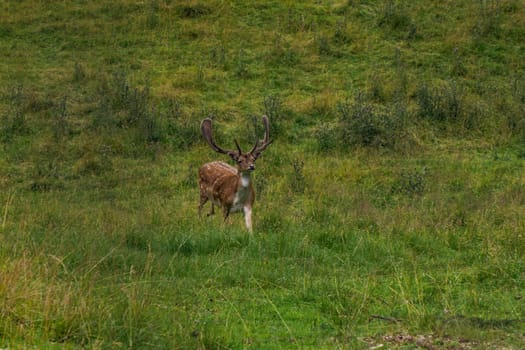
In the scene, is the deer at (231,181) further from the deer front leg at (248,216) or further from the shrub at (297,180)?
the shrub at (297,180)

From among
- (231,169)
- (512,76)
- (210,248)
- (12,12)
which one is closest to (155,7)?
(12,12)

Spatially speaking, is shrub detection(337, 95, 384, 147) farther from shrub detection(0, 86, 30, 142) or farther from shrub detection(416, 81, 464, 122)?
shrub detection(0, 86, 30, 142)

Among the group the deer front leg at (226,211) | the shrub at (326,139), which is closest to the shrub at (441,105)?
the shrub at (326,139)

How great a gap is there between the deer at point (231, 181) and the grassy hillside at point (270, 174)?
0.34 metres

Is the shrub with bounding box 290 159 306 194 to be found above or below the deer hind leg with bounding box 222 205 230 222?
below

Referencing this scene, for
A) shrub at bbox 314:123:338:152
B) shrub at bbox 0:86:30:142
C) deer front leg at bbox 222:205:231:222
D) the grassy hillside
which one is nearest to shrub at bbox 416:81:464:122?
the grassy hillside

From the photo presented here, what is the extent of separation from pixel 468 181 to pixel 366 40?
7.43 meters

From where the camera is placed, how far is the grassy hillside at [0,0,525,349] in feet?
24.8

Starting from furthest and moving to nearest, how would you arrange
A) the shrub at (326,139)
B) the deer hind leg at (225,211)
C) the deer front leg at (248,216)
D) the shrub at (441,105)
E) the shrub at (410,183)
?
the shrub at (441,105) → the shrub at (326,139) → the shrub at (410,183) → the deer hind leg at (225,211) → the deer front leg at (248,216)

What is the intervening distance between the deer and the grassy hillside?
13.6 inches

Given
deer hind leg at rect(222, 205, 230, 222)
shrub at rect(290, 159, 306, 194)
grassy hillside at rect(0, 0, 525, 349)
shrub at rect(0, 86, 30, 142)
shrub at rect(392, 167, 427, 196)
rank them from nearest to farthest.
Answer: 1. grassy hillside at rect(0, 0, 525, 349)
2. deer hind leg at rect(222, 205, 230, 222)
3. shrub at rect(392, 167, 427, 196)
4. shrub at rect(290, 159, 306, 194)
5. shrub at rect(0, 86, 30, 142)

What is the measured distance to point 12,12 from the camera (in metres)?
23.6

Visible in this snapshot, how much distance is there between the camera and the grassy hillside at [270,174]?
24.8ft

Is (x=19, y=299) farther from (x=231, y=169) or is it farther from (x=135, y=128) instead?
(x=135, y=128)
